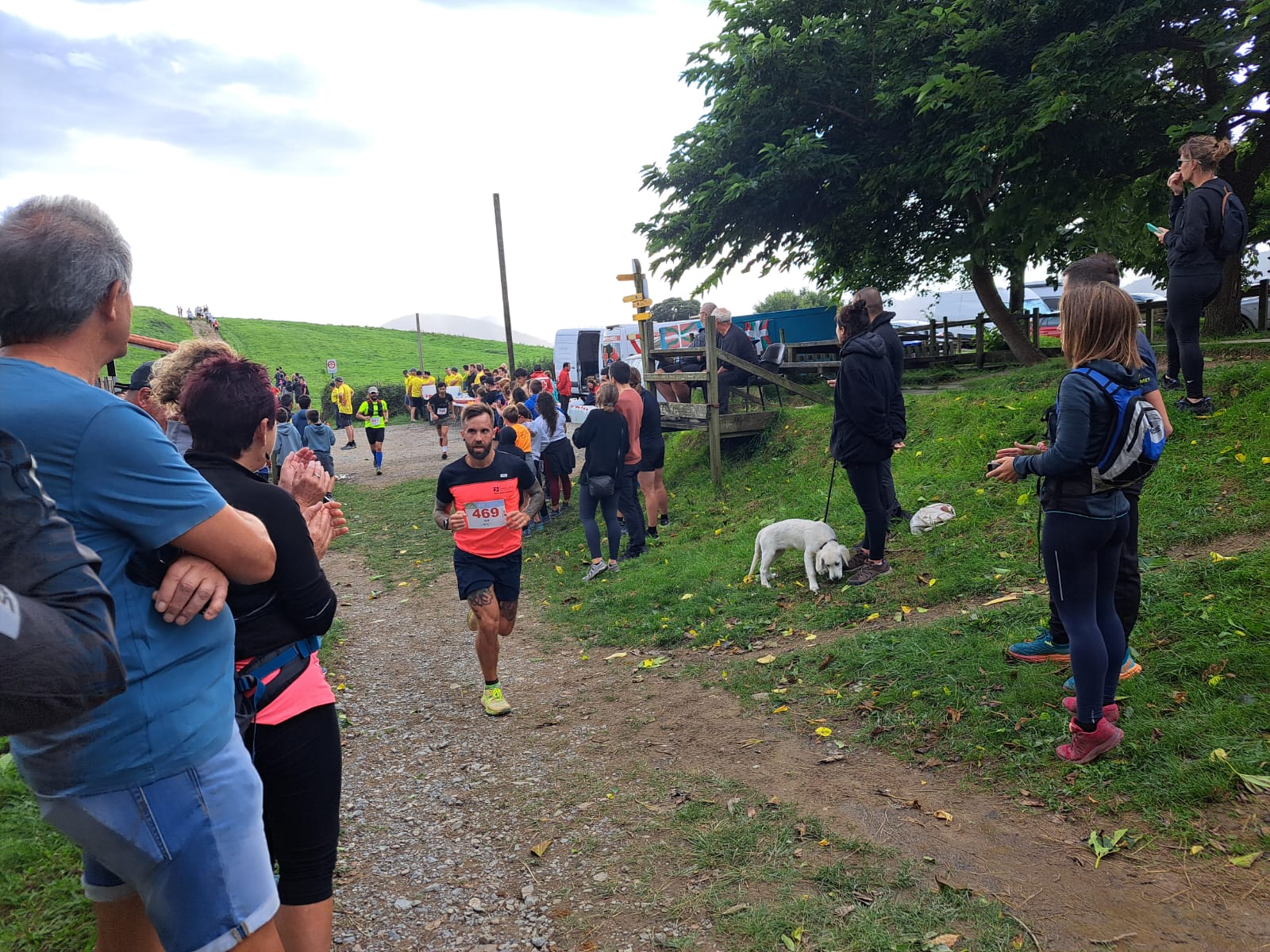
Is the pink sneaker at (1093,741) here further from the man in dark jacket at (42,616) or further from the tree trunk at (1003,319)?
the tree trunk at (1003,319)

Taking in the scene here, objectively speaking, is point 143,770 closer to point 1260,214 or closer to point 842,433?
point 842,433

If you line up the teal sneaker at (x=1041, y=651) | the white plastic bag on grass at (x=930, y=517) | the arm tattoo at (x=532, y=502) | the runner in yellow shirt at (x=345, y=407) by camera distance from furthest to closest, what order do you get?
the runner in yellow shirt at (x=345, y=407)
the white plastic bag on grass at (x=930, y=517)
the arm tattoo at (x=532, y=502)
the teal sneaker at (x=1041, y=651)

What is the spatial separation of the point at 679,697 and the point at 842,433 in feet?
8.63

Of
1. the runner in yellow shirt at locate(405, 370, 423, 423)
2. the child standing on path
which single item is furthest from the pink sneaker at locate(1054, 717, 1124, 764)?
the runner in yellow shirt at locate(405, 370, 423, 423)

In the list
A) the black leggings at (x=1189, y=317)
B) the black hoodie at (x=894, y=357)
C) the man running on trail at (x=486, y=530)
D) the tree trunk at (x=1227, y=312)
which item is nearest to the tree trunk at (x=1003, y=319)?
the tree trunk at (x=1227, y=312)

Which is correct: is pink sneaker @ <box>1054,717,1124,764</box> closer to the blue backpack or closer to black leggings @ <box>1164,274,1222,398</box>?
the blue backpack

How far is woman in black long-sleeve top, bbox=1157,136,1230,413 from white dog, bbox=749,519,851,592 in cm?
340

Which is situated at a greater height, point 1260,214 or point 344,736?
point 1260,214

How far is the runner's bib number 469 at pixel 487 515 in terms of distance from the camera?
571 centimetres

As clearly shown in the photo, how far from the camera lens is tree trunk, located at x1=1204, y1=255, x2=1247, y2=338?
→ 451 inches

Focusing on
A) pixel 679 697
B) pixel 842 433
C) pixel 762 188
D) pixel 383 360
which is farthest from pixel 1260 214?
pixel 383 360

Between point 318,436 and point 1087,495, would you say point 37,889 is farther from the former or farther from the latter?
point 318,436

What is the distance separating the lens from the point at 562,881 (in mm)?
3713

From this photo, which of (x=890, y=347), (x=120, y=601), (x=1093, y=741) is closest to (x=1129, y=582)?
(x=1093, y=741)
